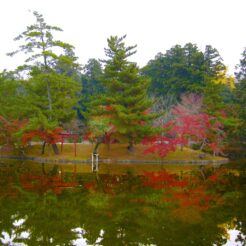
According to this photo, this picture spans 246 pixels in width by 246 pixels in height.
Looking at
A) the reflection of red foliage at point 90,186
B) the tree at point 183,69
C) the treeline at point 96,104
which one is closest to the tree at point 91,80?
the tree at point 183,69

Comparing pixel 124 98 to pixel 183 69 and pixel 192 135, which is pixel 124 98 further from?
pixel 183 69

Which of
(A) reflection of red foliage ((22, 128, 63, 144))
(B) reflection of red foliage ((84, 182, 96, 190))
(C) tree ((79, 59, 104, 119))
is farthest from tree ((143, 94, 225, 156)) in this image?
(C) tree ((79, 59, 104, 119))

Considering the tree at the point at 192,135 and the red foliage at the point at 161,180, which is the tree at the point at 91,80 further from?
the red foliage at the point at 161,180

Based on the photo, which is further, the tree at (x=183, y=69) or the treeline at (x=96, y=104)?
the tree at (x=183, y=69)

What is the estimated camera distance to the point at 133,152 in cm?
3806

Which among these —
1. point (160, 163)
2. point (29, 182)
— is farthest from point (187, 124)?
point (29, 182)

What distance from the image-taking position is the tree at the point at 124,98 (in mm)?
36188

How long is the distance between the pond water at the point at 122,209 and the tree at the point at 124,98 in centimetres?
1033

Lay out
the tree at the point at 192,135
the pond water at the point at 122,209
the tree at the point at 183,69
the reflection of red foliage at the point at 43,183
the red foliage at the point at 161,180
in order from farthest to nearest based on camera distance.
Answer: the tree at the point at 183,69 < the tree at the point at 192,135 < the red foliage at the point at 161,180 < the reflection of red foliage at the point at 43,183 < the pond water at the point at 122,209

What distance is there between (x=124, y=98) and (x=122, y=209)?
21.9 metres

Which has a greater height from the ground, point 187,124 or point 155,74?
point 155,74

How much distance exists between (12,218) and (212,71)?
46.3m

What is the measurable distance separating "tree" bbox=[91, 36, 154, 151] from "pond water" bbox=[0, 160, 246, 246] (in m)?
10.3

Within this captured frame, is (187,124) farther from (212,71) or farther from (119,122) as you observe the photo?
(212,71)
